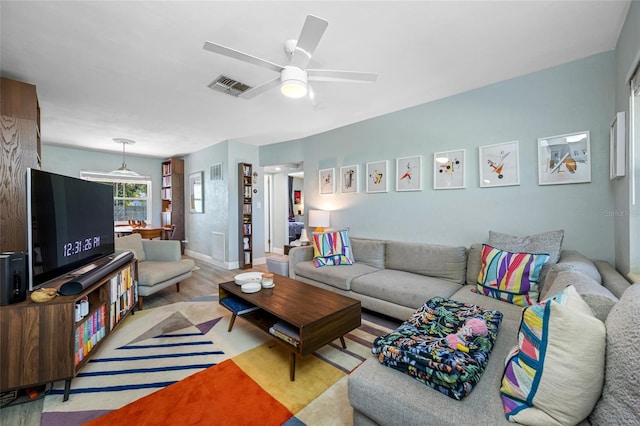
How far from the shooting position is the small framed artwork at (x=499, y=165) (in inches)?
103

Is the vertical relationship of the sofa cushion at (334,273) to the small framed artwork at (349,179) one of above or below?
below

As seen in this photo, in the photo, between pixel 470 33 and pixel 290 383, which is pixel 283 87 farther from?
pixel 290 383

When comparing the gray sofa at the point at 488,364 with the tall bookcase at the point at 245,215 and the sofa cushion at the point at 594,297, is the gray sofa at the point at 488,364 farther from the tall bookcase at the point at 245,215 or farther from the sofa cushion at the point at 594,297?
the tall bookcase at the point at 245,215

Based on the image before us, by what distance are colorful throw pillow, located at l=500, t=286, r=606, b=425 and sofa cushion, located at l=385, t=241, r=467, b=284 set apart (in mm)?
1818

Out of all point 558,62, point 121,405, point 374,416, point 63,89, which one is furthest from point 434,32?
point 63,89

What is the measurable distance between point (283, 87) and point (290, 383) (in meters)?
2.07

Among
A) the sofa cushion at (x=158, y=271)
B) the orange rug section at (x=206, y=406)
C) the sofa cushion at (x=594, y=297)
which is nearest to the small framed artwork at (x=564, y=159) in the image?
the sofa cushion at (x=594, y=297)

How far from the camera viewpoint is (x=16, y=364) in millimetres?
1526

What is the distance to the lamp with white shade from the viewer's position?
4.10 m

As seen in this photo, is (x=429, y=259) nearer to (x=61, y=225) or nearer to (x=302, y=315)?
(x=302, y=315)

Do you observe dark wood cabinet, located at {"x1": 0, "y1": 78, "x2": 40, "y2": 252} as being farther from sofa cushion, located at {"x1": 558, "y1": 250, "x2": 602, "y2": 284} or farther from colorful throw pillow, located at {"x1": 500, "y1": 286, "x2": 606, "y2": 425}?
sofa cushion, located at {"x1": 558, "y1": 250, "x2": 602, "y2": 284}

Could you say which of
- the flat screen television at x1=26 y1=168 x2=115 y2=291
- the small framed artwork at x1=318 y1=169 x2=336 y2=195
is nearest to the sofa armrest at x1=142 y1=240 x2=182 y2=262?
the flat screen television at x1=26 y1=168 x2=115 y2=291

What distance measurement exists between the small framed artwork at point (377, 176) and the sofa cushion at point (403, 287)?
125 centimetres

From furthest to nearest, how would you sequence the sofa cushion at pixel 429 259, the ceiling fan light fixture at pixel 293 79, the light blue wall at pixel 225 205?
the light blue wall at pixel 225 205
the sofa cushion at pixel 429 259
the ceiling fan light fixture at pixel 293 79
